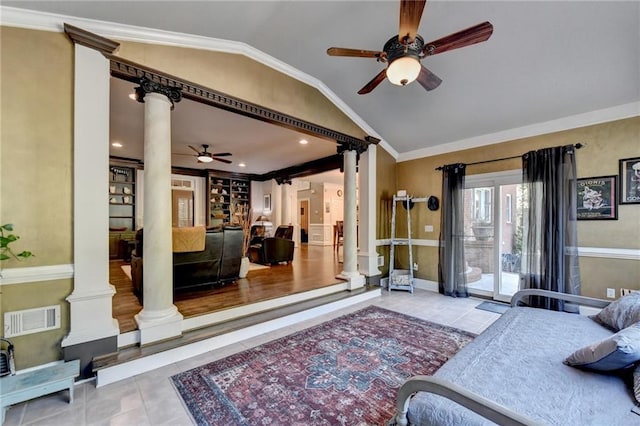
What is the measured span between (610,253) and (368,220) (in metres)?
3.20

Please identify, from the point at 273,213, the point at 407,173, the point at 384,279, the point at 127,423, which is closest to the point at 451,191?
the point at 407,173

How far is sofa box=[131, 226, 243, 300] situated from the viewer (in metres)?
3.68

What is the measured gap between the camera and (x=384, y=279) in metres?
5.32

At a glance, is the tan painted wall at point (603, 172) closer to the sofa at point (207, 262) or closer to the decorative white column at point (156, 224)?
the sofa at point (207, 262)

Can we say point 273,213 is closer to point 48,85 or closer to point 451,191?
point 451,191

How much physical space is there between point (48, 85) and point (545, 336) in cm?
422

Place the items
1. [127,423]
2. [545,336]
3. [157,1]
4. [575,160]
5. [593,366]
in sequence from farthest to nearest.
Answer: [575,160]
[157,1]
[545,336]
[127,423]
[593,366]

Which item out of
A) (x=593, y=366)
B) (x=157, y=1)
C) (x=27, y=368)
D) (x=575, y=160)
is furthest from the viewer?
(x=575, y=160)

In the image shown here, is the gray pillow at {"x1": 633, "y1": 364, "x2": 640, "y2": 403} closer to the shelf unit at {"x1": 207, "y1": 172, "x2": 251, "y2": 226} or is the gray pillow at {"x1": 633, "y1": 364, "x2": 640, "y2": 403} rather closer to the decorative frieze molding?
the decorative frieze molding

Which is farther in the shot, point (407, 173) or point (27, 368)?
point (407, 173)

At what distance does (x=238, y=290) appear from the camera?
3951 millimetres

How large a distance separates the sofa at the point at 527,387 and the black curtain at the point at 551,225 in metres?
1.94

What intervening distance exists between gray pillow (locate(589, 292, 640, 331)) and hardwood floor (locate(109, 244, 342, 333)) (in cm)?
310

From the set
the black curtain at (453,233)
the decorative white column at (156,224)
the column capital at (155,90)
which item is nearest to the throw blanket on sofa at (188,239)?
the decorative white column at (156,224)
